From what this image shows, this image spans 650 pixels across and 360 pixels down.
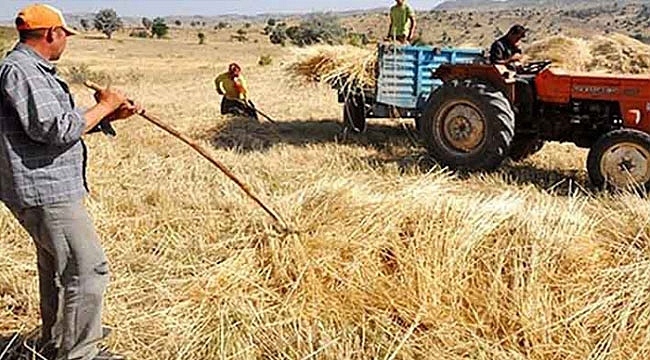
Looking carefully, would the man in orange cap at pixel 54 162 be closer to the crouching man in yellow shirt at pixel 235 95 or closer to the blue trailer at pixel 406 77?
the blue trailer at pixel 406 77

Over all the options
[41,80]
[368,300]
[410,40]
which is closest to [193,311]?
[368,300]

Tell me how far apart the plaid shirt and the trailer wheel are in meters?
6.82

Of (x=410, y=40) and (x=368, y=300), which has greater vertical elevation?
(x=410, y=40)

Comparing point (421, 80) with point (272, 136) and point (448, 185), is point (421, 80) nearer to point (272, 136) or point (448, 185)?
point (272, 136)

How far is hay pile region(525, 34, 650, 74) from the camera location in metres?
11.9

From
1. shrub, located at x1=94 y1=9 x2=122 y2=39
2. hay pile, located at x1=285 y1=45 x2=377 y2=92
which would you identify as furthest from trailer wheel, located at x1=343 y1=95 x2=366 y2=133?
shrub, located at x1=94 y1=9 x2=122 y2=39

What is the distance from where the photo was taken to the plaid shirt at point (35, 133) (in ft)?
11.1

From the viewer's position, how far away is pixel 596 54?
12.7 metres

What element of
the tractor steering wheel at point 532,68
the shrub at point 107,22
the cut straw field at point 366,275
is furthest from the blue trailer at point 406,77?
the shrub at point 107,22

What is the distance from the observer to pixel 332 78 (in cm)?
1016

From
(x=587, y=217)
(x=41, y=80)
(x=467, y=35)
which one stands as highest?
(x=41, y=80)

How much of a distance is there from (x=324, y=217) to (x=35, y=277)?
1814mm

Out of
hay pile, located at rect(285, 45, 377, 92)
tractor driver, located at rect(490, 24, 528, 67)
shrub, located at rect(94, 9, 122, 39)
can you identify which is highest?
tractor driver, located at rect(490, 24, 528, 67)

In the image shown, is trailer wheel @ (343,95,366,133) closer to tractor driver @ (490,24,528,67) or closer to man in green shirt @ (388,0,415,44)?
man in green shirt @ (388,0,415,44)
